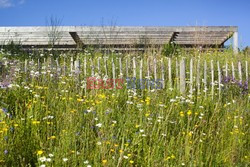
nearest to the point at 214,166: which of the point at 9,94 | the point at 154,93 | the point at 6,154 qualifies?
the point at 6,154

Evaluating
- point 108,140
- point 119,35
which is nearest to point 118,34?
point 119,35

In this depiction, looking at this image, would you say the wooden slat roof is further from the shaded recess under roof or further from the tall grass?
the tall grass

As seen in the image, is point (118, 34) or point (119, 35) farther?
point (119, 35)

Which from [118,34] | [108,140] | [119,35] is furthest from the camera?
[119,35]

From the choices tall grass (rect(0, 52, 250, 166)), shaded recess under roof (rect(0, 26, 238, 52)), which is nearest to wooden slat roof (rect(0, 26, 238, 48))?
shaded recess under roof (rect(0, 26, 238, 52))

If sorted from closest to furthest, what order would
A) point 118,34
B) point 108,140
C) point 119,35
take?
point 108,140
point 118,34
point 119,35

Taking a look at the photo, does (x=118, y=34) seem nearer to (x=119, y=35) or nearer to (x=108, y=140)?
(x=119, y=35)

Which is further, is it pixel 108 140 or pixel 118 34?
pixel 118 34

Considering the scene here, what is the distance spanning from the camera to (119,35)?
1524 cm

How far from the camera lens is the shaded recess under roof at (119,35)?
13953mm

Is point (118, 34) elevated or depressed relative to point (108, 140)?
elevated

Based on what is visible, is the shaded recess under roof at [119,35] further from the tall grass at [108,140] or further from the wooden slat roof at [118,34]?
the tall grass at [108,140]

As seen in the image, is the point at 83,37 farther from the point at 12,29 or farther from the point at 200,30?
the point at 200,30

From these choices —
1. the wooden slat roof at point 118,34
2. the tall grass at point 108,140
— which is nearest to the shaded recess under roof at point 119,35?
the wooden slat roof at point 118,34
